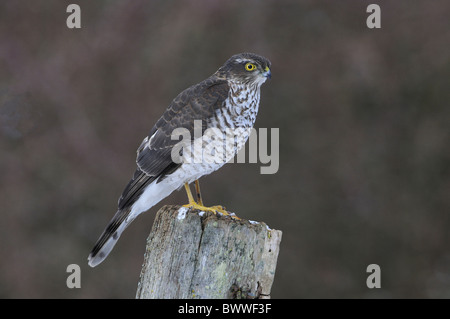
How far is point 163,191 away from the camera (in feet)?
13.1

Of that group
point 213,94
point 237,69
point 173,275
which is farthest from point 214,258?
point 237,69

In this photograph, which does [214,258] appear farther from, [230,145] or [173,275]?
[230,145]

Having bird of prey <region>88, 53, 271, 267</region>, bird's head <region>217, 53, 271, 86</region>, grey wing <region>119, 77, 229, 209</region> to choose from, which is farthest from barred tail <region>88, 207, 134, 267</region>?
bird's head <region>217, 53, 271, 86</region>

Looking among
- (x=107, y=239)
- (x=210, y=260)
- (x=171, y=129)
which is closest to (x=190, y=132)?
(x=171, y=129)

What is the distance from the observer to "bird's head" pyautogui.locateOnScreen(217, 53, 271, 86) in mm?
3855

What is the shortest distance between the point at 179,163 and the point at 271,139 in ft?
8.05

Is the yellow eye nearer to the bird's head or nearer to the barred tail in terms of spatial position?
the bird's head

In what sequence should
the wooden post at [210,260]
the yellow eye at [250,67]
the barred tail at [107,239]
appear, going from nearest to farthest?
the wooden post at [210,260], the barred tail at [107,239], the yellow eye at [250,67]

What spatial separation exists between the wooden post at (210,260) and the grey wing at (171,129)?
0.84 metres

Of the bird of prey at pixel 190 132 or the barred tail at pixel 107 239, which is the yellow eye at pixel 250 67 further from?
the barred tail at pixel 107 239

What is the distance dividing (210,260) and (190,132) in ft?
3.91

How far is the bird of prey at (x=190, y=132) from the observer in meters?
3.69

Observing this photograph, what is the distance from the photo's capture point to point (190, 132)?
3.70 m

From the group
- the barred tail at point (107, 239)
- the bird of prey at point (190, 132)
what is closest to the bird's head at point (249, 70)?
the bird of prey at point (190, 132)
